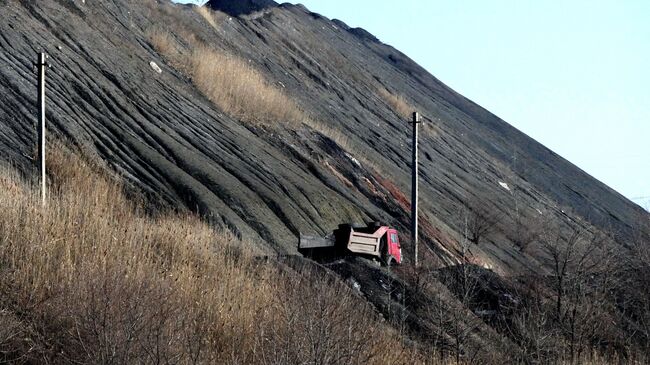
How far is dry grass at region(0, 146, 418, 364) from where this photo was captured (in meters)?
8.68

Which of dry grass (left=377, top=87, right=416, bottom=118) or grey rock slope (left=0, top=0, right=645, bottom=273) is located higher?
dry grass (left=377, top=87, right=416, bottom=118)

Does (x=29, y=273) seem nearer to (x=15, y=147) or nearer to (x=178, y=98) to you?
(x=15, y=147)

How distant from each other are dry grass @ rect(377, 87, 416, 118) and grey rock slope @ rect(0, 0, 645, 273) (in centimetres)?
54

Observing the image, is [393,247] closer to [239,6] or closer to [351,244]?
[351,244]

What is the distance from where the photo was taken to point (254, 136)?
3256 cm

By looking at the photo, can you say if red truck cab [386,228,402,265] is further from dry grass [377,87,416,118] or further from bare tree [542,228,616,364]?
dry grass [377,87,416,118]

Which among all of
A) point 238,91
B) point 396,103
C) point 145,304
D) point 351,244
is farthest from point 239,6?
point 145,304

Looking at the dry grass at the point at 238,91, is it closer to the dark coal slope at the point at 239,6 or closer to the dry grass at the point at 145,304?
the dry grass at the point at 145,304

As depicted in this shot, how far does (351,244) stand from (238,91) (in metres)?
15.5

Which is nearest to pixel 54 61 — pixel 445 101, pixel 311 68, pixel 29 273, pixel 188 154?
pixel 188 154


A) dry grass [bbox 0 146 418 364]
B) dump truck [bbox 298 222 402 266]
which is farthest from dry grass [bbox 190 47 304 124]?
dry grass [bbox 0 146 418 364]

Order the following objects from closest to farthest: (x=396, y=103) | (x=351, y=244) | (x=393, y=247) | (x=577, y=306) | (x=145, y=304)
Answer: (x=145, y=304), (x=577, y=306), (x=351, y=244), (x=393, y=247), (x=396, y=103)

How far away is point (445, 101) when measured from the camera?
7750cm

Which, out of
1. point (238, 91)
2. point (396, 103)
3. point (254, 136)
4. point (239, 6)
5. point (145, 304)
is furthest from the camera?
point (239, 6)
